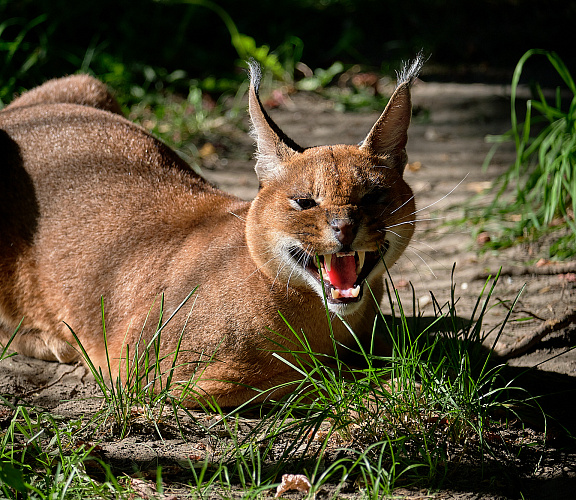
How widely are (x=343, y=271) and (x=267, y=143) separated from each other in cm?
69

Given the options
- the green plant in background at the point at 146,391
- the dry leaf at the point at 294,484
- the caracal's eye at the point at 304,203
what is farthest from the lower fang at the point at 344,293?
the dry leaf at the point at 294,484

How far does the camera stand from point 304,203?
→ 3.10 metres

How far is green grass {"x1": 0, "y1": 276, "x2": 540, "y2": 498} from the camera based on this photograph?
2.63m

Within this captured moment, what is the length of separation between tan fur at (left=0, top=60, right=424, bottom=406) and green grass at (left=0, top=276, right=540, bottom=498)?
0.23 m

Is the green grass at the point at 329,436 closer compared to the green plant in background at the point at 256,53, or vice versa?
the green grass at the point at 329,436

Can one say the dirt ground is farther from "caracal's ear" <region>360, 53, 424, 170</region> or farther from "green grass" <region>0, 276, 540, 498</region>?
"caracal's ear" <region>360, 53, 424, 170</region>

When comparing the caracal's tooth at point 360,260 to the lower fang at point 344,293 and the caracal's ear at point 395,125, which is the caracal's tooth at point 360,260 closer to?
the lower fang at point 344,293

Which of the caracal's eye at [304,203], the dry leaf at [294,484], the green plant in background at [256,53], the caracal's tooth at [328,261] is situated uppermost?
the green plant in background at [256,53]

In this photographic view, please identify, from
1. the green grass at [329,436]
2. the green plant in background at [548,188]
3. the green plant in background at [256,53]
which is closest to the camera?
the green grass at [329,436]

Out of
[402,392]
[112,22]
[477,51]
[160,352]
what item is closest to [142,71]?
[112,22]

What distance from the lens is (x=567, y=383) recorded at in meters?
3.43

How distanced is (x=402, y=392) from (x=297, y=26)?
6.51 m

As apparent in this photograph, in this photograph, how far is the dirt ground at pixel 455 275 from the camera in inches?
116

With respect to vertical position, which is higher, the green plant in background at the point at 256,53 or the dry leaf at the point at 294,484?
the green plant in background at the point at 256,53
